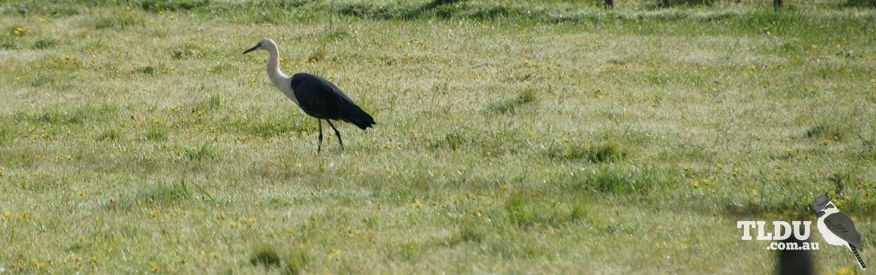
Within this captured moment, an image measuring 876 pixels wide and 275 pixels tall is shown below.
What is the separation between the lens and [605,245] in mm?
5570

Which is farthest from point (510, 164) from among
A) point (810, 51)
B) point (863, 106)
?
point (810, 51)

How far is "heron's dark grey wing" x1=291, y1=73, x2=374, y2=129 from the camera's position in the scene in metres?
8.44

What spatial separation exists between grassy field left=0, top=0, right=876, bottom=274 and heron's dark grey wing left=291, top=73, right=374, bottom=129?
1.20 ft

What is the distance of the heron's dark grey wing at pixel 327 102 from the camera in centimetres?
844

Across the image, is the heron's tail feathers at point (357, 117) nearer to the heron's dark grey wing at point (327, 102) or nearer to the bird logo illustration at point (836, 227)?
the heron's dark grey wing at point (327, 102)

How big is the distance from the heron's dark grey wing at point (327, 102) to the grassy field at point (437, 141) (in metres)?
0.37

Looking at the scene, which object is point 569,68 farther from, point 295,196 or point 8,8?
point 8,8

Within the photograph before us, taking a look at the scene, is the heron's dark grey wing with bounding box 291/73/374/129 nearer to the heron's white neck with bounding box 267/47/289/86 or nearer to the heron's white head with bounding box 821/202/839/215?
the heron's white neck with bounding box 267/47/289/86

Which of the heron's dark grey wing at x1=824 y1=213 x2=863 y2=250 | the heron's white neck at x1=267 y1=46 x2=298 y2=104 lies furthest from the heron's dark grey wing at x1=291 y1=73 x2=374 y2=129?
the heron's dark grey wing at x1=824 y1=213 x2=863 y2=250

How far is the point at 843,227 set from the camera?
5.69 m

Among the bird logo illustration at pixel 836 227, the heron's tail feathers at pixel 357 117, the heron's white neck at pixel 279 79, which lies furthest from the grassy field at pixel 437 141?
the heron's white neck at pixel 279 79

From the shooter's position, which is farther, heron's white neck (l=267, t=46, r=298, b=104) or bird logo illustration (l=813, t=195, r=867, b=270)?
A: heron's white neck (l=267, t=46, r=298, b=104)

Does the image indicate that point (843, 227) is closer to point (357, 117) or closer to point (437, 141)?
point (437, 141)

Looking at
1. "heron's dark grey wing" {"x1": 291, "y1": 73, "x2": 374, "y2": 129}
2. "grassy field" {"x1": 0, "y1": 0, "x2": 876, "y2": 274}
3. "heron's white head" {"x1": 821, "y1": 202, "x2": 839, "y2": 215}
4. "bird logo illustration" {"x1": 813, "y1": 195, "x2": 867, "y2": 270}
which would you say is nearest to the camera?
"bird logo illustration" {"x1": 813, "y1": 195, "x2": 867, "y2": 270}
